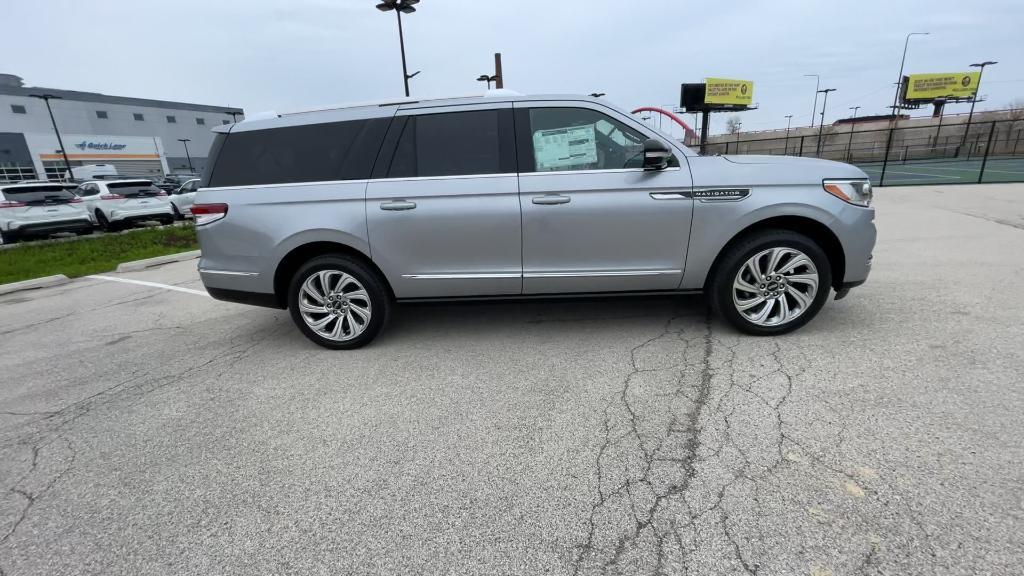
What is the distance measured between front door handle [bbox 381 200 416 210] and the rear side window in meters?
0.29

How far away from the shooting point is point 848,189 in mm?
3514

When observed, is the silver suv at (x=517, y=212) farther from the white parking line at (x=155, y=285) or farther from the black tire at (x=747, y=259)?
the white parking line at (x=155, y=285)

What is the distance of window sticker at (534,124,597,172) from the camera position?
141 inches

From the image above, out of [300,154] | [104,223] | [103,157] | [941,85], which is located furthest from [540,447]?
[103,157]

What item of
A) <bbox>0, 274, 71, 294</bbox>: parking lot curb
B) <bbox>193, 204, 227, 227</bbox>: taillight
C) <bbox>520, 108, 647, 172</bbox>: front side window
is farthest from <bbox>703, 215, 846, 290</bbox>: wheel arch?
<bbox>0, 274, 71, 294</bbox>: parking lot curb

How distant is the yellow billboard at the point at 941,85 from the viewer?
55.2 metres

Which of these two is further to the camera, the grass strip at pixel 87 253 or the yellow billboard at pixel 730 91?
the yellow billboard at pixel 730 91

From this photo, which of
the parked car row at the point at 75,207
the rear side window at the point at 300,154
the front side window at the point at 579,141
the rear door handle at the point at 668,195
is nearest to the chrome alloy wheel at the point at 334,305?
the rear side window at the point at 300,154

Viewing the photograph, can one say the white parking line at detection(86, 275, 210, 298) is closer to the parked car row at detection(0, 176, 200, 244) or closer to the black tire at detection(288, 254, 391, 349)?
the black tire at detection(288, 254, 391, 349)

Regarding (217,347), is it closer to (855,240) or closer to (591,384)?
(591,384)

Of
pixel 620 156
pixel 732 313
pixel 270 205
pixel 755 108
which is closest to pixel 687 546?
pixel 732 313

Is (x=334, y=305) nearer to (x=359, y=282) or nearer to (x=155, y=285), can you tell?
(x=359, y=282)

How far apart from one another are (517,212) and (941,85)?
249 ft

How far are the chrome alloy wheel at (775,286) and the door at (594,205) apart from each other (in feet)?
1.65
